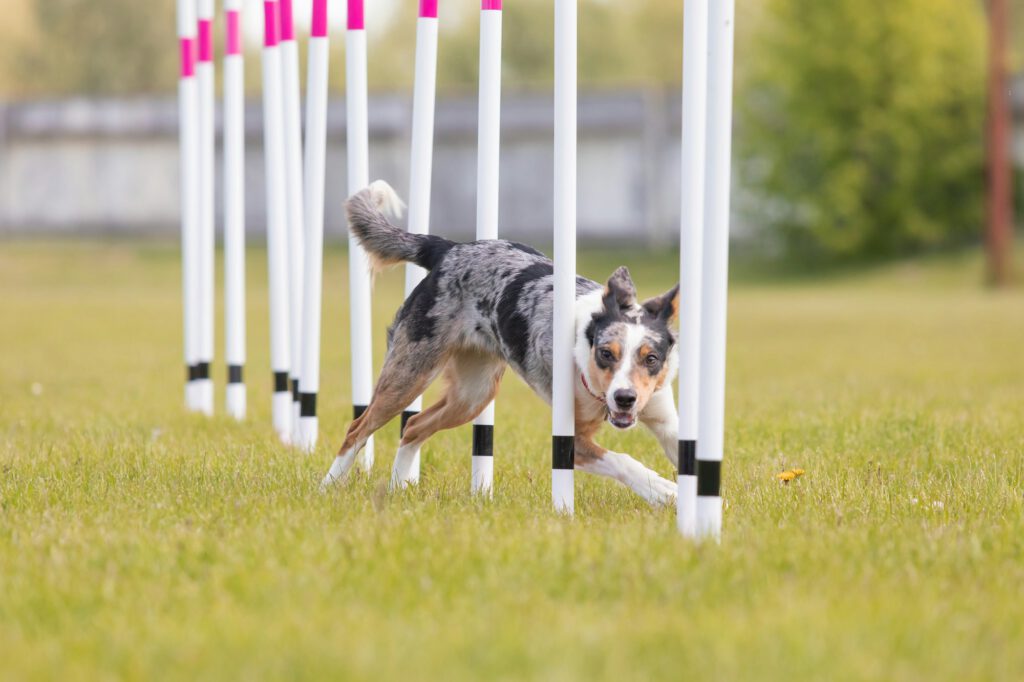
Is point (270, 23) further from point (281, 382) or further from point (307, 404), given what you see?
point (307, 404)

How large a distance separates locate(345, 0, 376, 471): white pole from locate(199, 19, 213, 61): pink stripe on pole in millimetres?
2296

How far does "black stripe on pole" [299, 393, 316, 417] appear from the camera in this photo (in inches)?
276

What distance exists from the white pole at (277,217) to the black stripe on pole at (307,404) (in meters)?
0.75

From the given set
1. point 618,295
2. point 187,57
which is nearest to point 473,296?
point 618,295

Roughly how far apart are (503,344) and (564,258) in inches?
30.3

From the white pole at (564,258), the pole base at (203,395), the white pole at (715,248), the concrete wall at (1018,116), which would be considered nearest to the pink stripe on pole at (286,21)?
the pole base at (203,395)

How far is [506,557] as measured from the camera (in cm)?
400

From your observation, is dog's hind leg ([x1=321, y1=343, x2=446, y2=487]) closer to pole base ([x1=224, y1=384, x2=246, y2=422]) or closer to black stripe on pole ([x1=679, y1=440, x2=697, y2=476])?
black stripe on pole ([x1=679, y1=440, x2=697, y2=476])

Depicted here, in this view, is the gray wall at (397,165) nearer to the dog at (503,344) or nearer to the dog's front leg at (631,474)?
the dog at (503,344)

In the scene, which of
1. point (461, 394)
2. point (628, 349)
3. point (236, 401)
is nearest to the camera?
point (628, 349)

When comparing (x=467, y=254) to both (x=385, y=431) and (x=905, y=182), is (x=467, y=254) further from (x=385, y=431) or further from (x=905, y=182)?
(x=905, y=182)

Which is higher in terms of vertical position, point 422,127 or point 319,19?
point 319,19

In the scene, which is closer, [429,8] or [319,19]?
[429,8]

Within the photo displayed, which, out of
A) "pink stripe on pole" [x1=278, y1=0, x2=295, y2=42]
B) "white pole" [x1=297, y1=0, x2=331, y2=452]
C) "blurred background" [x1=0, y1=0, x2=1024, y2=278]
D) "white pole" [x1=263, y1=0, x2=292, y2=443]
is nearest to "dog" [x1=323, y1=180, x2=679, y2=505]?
"white pole" [x1=297, y1=0, x2=331, y2=452]
